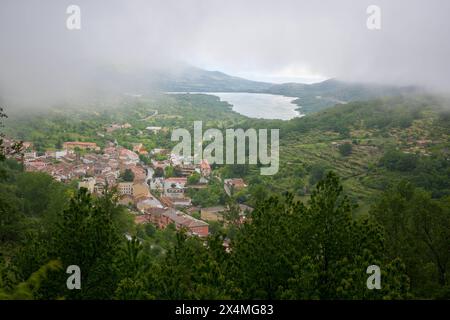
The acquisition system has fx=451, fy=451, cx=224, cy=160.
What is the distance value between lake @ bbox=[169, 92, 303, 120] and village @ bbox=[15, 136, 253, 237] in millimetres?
43723

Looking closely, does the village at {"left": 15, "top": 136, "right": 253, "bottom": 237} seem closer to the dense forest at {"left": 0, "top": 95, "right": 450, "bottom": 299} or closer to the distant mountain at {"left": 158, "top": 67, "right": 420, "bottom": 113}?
the dense forest at {"left": 0, "top": 95, "right": 450, "bottom": 299}

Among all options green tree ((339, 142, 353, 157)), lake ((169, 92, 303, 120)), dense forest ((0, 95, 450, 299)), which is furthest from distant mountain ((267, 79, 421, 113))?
dense forest ((0, 95, 450, 299))

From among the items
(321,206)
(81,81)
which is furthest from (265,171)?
(81,81)

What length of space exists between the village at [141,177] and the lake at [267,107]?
43.7 metres

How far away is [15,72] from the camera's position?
3730 inches

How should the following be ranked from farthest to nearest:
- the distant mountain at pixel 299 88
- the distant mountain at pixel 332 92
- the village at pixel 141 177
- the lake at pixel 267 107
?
the distant mountain at pixel 299 88, the distant mountain at pixel 332 92, the lake at pixel 267 107, the village at pixel 141 177

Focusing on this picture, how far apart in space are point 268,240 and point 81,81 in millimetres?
119996

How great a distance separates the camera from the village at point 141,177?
34.2 m

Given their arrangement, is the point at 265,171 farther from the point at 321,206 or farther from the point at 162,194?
the point at 321,206

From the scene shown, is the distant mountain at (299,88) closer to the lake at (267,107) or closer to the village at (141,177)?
the lake at (267,107)


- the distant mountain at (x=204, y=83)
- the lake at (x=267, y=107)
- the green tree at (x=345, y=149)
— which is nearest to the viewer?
the green tree at (x=345, y=149)

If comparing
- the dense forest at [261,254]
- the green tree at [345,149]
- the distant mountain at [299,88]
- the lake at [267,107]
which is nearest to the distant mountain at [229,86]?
the distant mountain at [299,88]

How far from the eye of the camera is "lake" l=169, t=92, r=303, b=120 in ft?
331
